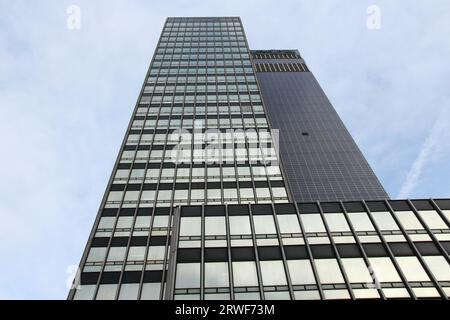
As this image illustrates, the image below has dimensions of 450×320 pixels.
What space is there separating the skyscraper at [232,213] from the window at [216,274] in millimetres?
86

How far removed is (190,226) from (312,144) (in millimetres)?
69272

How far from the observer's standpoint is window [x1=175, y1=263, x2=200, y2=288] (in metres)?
22.1

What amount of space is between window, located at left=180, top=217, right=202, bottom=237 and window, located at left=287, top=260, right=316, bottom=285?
7.13 m

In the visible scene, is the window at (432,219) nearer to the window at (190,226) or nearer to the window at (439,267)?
the window at (439,267)

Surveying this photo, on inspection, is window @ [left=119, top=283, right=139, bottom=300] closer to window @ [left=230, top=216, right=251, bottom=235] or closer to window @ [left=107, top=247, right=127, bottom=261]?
window @ [left=107, top=247, right=127, bottom=261]

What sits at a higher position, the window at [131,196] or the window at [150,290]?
the window at [131,196]

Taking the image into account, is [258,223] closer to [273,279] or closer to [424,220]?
[273,279]

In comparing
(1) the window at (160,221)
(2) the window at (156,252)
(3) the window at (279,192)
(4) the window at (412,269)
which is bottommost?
(4) the window at (412,269)

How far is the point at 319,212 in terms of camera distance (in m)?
28.3

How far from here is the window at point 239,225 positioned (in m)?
26.7

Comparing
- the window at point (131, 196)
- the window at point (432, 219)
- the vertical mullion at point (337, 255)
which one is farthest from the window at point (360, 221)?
the window at point (131, 196)

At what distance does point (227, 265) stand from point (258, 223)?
4855 millimetres

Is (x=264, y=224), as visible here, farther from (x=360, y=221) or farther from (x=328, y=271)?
(x=360, y=221)
